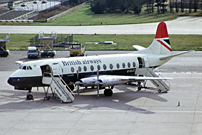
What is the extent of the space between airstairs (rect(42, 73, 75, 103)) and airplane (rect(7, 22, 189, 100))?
0.35 ft

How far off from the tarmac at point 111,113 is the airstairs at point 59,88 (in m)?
0.85

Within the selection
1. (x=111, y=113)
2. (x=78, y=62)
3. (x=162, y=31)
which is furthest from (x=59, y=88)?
(x=162, y=31)

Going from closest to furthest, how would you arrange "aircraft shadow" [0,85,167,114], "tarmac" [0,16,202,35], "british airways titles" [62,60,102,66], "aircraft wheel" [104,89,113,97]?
"aircraft shadow" [0,85,167,114], "british airways titles" [62,60,102,66], "aircraft wheel" [104,89,113,97], "tarmac" [0,16,202,35]

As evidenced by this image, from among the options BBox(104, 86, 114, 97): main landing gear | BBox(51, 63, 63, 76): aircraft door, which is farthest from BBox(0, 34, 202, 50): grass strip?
BBox(51, 63, 63, 76): aircraft door

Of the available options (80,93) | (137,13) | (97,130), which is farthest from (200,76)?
(137,13)

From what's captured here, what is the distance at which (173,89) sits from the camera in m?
40.5

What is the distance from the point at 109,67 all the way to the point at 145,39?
46184mm

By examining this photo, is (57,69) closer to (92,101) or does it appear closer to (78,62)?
(78,62)

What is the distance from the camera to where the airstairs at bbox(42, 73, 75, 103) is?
34.6m

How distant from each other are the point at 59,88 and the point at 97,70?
4.31m

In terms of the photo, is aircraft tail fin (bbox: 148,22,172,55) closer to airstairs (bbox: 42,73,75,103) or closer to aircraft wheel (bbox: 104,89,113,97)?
aircraft wheel (bbox: 104,89,113,97)

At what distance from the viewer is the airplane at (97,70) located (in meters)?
35.4

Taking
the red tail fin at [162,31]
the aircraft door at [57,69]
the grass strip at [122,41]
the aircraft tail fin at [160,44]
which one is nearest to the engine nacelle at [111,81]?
the aircraft door at [57,69]

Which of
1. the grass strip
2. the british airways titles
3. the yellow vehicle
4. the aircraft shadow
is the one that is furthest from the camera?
the grass strip
